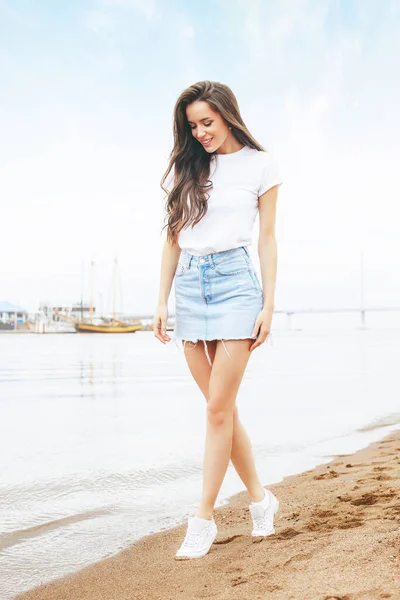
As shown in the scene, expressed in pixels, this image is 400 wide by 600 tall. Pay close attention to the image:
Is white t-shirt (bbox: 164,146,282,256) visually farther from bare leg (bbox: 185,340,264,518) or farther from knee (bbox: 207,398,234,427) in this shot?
knee (bbox: 207,398,234,427)

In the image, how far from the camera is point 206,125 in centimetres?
239

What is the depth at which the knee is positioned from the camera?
2385mm

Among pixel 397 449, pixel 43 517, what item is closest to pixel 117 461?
pixel 43 517

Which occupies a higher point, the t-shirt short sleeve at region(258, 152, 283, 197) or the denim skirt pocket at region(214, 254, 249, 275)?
the t-shirt short sleeve at region(258, 152, 283, 197)

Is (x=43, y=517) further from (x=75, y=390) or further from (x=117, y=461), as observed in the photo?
(x=75, y=390)

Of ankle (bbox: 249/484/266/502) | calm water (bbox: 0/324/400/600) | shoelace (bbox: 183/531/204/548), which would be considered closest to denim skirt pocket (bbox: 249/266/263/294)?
ankle (bbox: 249/484/266/502)

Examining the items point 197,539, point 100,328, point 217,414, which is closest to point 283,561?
point 197,539

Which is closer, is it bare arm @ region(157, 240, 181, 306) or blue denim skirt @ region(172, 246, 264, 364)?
blue denim skirt @ region(172, 246, 264, 364)

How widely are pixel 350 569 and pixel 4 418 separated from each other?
5.38 m

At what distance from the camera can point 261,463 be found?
4.41 m

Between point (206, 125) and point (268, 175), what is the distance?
0.29 m

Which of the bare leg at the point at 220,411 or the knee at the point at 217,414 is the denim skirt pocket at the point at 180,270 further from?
the knee at the point at 217,414

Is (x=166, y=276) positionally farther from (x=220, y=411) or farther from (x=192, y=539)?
(x=192, y=539)

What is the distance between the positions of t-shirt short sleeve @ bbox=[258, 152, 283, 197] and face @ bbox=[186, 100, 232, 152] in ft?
0.60
